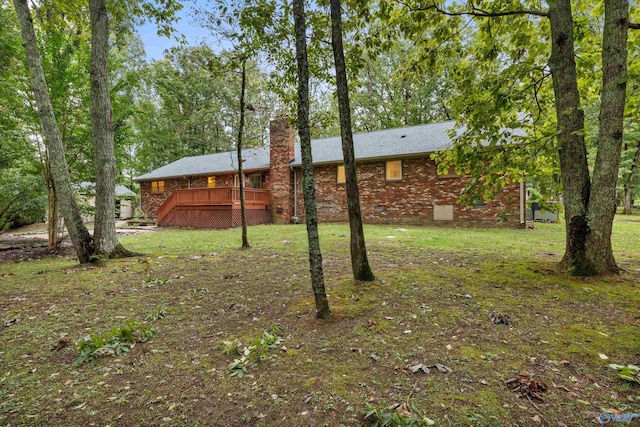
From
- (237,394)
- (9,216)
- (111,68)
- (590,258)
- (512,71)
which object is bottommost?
(237,394)

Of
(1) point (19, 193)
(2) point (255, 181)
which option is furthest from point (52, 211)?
(2) point (255, 181)

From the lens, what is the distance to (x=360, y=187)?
608 inches

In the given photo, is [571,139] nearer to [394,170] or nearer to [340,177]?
[394,170]

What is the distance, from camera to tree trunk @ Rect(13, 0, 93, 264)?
242 inches

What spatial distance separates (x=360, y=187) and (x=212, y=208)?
801 cm

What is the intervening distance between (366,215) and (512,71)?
10.8 meters

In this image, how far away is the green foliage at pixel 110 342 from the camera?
2.81 m

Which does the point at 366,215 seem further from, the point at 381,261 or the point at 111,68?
the point at 111,68

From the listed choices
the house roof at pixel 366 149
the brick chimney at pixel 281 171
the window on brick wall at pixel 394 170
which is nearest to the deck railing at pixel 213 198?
the brick chimney at pixel 281 171

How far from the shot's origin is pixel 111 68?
29.6 feet

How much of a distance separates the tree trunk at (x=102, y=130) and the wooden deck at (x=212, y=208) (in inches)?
333

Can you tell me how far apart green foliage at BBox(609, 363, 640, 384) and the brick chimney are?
51.1ft

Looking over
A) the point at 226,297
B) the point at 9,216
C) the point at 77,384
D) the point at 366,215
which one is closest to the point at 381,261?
the point at 226,297

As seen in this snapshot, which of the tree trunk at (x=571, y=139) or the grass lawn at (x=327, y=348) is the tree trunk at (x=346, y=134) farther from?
the tree trunk at (x=571, y=139)
